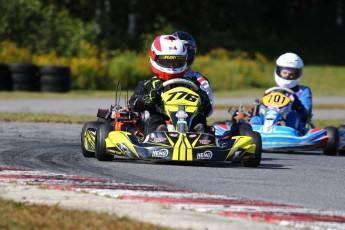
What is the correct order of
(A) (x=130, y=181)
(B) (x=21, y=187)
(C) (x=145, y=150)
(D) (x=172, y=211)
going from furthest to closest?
(C) (x=145, y=150) → (A) (x=130, y=181) → (B) (x=21, y=187) → (D) (x=172, y=211)

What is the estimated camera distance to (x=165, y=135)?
10555 mm

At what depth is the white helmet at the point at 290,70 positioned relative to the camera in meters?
15.5

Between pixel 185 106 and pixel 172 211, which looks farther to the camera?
pixel 185 106

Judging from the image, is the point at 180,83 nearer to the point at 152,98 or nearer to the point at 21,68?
the point at 152,98

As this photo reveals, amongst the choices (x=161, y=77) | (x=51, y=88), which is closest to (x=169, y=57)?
(x=161, y=77)

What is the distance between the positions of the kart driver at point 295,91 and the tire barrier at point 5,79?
12861 mm

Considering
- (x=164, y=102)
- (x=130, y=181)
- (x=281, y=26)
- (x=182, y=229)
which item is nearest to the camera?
(x=182, y=229)

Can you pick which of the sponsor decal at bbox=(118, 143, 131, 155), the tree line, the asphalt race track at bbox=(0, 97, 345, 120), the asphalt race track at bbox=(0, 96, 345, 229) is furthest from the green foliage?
the sponsor decal at bbox=(118, 143, 131, 155)

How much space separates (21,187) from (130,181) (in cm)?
125

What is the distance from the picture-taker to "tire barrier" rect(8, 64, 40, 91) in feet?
90.1

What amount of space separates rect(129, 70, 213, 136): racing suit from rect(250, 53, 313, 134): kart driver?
9.19 feet

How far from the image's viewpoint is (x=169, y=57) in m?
11.9

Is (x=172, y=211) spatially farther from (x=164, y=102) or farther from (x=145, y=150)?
(x=164, y=102)

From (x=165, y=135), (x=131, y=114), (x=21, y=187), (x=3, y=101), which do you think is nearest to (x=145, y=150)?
(x=165, y=135)
